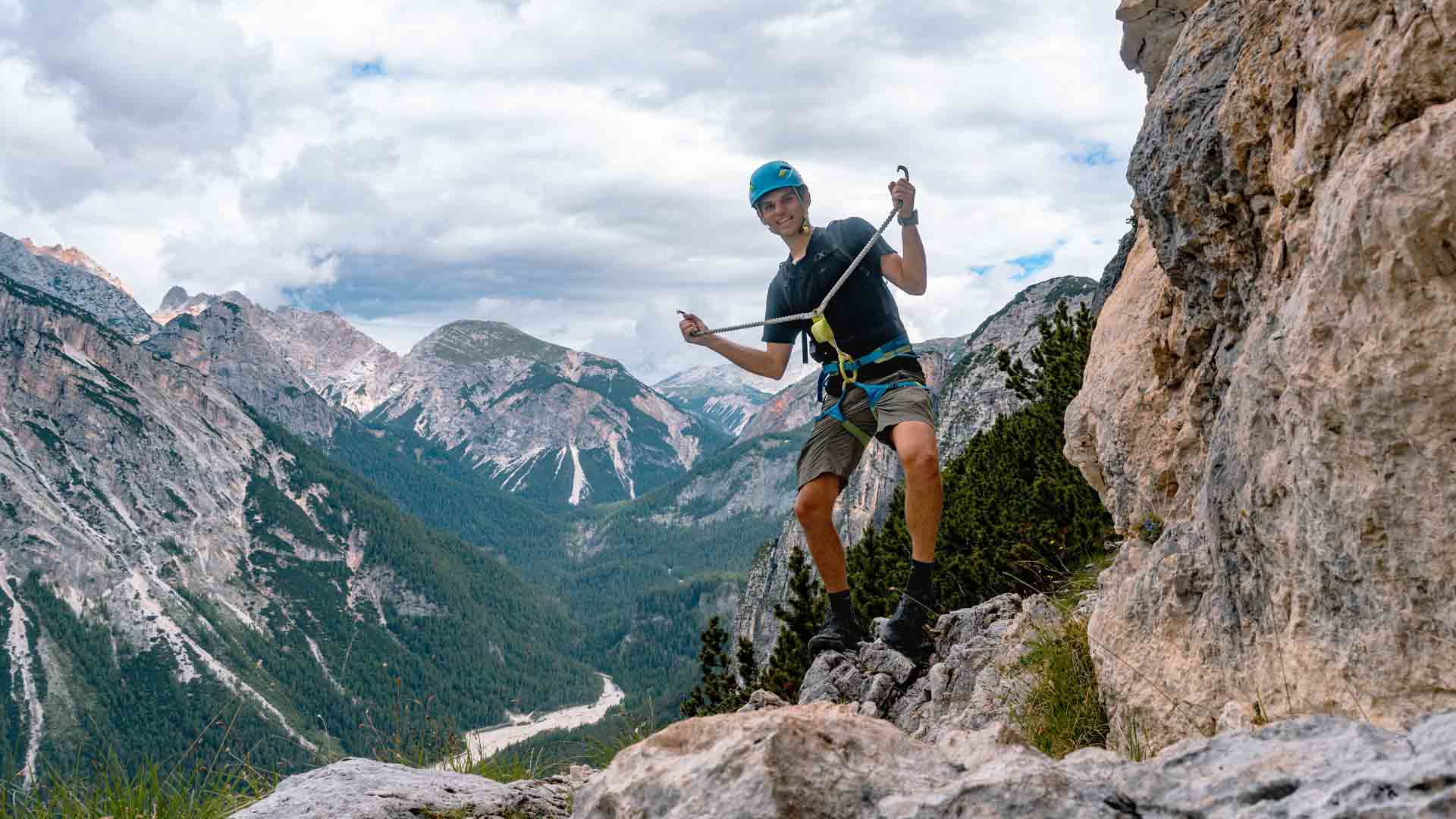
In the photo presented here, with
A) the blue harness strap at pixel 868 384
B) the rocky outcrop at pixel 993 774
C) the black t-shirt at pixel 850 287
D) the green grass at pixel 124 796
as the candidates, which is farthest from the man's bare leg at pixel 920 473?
the green grass at pixel 124 796

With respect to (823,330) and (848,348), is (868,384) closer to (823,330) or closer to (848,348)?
(848,348)

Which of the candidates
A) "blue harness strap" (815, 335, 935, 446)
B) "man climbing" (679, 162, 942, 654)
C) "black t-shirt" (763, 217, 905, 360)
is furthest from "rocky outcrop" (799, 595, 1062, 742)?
"black t-shirt" (763, 217, 905, 360)

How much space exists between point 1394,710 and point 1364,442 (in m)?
0.96

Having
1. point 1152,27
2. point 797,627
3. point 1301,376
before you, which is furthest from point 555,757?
point 1152,27

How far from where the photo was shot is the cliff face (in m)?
3.02

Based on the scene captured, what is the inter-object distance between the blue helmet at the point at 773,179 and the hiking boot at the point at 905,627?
372cm

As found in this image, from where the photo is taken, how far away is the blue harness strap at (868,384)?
723 centimetres

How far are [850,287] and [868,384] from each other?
84cm

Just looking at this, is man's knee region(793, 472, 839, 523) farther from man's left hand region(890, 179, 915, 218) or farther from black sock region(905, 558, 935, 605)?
man's left hand region(890, 179, 915, 218)

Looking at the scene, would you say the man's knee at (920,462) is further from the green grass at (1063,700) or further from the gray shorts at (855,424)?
the green grass at (1063,700)

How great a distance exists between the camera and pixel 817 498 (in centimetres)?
729

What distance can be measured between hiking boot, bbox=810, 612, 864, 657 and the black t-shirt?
102 inches

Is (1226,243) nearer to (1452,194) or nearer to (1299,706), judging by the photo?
(1452,194)

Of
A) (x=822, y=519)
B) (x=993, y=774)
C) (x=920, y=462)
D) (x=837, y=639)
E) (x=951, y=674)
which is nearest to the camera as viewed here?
(x=993, y=774)
